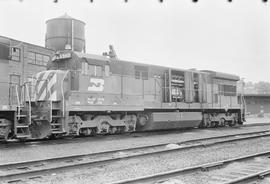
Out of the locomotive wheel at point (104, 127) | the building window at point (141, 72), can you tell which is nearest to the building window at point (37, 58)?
the building window at point (141, 72)

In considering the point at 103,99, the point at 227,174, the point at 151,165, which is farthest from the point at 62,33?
the point at 227,174

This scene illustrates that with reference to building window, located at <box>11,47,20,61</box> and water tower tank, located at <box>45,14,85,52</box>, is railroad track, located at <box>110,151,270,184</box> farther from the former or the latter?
water tower tank, located at <box>45,14,85,52</box>

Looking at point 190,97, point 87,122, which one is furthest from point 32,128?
point 190,97

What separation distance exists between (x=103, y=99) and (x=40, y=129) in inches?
95.0

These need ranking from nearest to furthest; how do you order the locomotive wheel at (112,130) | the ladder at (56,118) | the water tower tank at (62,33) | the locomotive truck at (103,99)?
the ladder at (56,118)
the locomotive truck at (103,99)
the locomotive wheel at (112,130)
the water tower tank at (62,33)

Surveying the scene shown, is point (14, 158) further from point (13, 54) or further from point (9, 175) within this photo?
point (13, 54)

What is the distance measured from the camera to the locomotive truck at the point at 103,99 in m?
9.81

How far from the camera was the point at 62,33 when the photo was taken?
20531 mm

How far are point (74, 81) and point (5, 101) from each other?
124 inches

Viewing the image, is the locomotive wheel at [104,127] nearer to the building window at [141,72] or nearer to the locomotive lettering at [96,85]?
the locomotive lettering at [96,85]

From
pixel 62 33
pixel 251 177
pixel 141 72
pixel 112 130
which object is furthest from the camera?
pixel 62 33

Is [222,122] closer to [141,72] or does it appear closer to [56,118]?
[141,72]

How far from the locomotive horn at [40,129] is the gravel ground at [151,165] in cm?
380

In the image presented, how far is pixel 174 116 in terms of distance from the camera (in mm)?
13555
